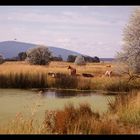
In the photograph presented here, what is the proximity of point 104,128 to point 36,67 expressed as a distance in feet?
6.04

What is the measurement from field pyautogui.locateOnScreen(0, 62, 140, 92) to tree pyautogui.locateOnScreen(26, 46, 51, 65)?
0.10m

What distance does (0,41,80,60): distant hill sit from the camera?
6.90 meters

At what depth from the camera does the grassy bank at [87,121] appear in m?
6.53

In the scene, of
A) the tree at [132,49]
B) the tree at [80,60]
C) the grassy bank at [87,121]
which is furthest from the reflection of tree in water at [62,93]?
the tree at [132,49]

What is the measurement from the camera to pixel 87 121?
680 centimetres

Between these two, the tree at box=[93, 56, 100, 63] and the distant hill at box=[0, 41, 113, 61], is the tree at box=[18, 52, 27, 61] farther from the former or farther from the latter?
the tree at box=[93, 56, 100, 63]

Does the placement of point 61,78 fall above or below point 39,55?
below

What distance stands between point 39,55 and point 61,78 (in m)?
0.64

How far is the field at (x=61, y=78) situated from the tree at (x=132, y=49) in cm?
24

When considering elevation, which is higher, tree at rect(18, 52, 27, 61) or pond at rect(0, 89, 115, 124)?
tree at rect(18, 52, 27, 61)

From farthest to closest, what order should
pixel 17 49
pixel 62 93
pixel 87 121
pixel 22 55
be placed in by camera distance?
pixel 62 93, pixel 22 55, pixel 17 49, pixel 87 121

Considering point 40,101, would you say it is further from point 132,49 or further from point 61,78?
point 132,49

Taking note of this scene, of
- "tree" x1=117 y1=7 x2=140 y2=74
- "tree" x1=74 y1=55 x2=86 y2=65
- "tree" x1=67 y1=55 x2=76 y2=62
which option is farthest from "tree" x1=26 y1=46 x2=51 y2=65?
"tree" x1=117 y1=7 x2=140 y2=74

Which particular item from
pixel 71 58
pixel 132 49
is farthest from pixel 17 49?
pixel 132 49
